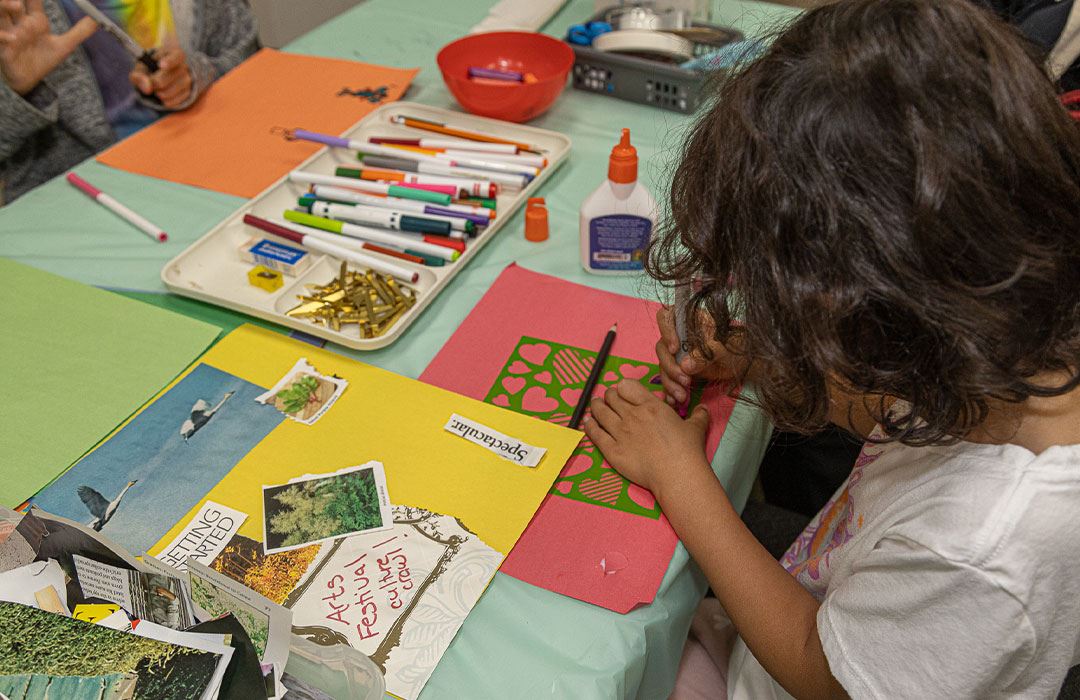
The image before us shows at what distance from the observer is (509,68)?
50.4 inches

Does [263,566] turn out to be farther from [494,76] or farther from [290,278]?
[494,76]

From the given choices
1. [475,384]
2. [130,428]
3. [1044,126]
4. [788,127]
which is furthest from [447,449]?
[1044,126]

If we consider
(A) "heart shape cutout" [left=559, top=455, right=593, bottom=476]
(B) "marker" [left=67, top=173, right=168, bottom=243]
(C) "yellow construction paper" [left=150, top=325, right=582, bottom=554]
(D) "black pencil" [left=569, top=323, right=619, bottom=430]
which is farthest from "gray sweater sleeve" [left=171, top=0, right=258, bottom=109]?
(A) "heart shape cutout" [left=559, top=455, right=593, bottom=476]

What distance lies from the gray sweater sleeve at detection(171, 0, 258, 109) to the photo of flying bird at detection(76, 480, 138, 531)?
92cm

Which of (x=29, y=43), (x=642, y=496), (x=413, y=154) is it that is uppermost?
(x=29, y=43)

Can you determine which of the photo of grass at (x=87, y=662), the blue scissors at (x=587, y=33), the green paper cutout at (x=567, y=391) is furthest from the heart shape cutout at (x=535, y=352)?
the blue scissors at (x=587, y=33)

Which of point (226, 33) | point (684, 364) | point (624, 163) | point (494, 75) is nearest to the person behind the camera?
point (684, 364)

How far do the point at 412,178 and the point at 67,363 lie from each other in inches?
17.7

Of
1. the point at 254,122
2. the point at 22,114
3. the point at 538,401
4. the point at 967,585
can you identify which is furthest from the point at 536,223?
the point at 22,114

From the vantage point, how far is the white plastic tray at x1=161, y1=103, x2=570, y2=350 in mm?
885

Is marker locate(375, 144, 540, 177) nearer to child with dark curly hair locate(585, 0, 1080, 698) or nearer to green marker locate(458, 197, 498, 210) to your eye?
green marker locate(458, 197, 498, 210)

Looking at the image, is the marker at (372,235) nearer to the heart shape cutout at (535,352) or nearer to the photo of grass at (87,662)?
the heart shape cutout at (535,352)

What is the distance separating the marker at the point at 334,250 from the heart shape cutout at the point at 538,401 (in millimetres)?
218

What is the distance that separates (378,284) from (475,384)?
189 millimetres
